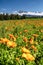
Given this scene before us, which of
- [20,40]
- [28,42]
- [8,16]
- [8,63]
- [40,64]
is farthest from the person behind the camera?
[8,16]

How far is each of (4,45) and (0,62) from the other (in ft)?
2.40

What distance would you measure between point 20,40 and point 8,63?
235 cm

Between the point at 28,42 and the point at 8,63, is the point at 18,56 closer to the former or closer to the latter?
the point at 8,63

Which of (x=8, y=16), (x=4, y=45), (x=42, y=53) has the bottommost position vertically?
(x=8, y=16)

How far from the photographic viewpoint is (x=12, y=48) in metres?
5.12

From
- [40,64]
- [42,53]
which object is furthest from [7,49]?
[42,53]

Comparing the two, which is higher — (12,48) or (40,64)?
(12,48)

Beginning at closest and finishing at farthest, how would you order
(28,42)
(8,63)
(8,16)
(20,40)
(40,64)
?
(8,63), (40,64), (28,42), (20,40), (8,16)

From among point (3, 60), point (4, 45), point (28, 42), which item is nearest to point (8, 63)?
point (3, 60)

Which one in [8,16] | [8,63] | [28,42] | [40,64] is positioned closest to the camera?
[8,63]

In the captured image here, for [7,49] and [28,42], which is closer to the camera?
[7,49]

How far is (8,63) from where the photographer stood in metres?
4.52

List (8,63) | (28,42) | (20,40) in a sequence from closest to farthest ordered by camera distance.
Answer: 1. (8,63)
2. (28,42)
3. (20,40)

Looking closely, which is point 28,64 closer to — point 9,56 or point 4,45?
point 9,56
